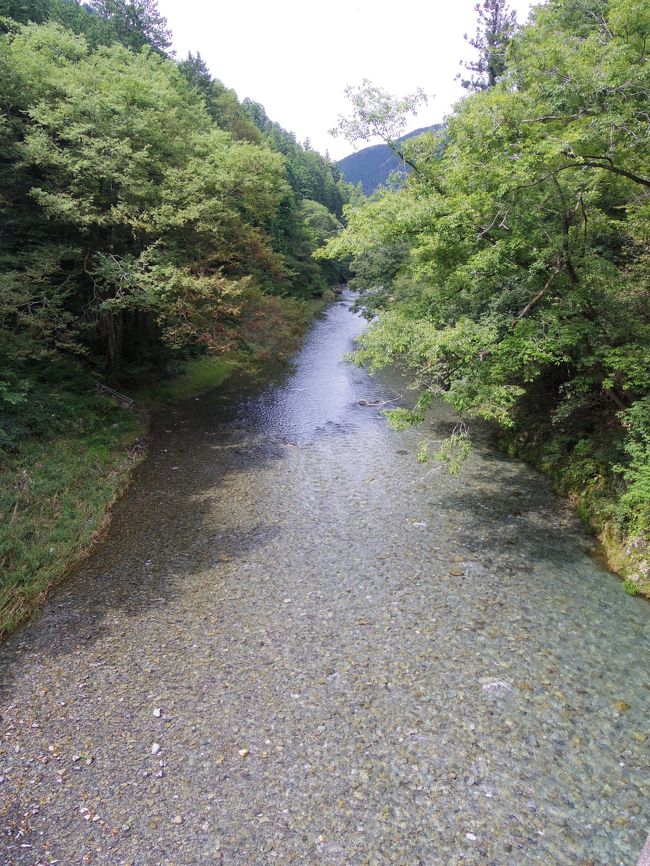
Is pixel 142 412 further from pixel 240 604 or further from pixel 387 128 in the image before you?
pixel 387 128

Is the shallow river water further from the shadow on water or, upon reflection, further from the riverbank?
the riverbank

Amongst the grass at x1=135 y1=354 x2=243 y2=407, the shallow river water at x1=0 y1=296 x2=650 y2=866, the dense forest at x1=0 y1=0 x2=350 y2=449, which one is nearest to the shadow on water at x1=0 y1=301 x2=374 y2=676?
the shallow river water at x1=0 y1=296 x2=650 y2=866

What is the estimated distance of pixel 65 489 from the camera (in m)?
11.9

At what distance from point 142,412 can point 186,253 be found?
634 cm

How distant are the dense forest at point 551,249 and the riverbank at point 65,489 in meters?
7.86

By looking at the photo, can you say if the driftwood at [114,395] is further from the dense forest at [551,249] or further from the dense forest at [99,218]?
the dense forest at [551,249]

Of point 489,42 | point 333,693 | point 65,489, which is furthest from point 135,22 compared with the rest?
point 333,693

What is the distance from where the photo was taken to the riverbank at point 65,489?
9.27 meters

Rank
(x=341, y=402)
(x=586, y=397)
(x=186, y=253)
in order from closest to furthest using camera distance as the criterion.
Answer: (x=586, y=397), (x=186, y=253), (x=341, y=402)

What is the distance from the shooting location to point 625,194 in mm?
11211

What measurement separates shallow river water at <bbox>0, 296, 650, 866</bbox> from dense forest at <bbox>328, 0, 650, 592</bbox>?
2.40 meters

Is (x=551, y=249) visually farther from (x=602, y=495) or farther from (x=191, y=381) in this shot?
(x=191, y=381)

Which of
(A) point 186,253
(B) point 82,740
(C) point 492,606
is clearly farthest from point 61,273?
(C) point 492,606

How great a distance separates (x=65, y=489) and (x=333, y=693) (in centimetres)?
862
